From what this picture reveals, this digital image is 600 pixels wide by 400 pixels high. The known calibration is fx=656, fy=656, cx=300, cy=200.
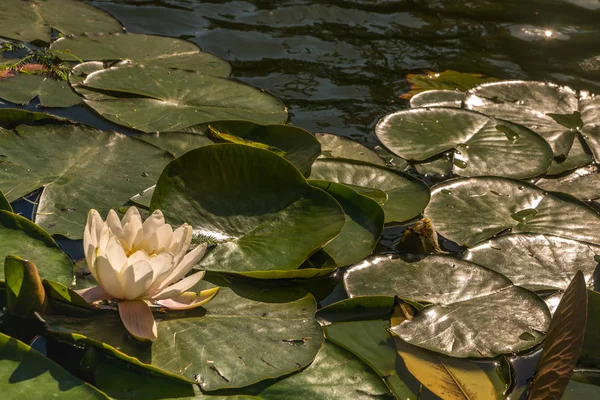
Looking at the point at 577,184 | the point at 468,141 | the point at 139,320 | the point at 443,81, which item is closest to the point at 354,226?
the point at 139,320

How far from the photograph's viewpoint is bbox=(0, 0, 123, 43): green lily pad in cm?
323

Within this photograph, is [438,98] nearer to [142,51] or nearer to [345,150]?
[345,150]

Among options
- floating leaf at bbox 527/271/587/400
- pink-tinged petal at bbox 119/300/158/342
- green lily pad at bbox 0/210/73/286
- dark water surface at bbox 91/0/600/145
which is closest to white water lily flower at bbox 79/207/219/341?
pink-tinged petal at bbox 119/300/158/342

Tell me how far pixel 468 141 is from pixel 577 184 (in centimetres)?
46

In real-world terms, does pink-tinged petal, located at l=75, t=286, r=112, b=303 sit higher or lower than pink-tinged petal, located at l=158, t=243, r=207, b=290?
lower

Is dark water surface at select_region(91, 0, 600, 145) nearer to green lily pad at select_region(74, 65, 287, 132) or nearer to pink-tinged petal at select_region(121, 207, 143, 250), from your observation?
green lily pad at select_region(74, 65, 287, 132)

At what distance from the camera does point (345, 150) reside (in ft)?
8.71

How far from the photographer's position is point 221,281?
177 centimetres

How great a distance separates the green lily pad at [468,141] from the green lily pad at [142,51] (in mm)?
929

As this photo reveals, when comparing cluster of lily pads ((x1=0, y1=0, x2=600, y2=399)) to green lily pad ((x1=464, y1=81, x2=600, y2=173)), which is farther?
green lily pad ((x1=464, y1=81, x2=600, y2=173))

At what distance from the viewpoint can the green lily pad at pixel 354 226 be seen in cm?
200

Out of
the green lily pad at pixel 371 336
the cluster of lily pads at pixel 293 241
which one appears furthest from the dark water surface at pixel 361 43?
the green lily pad at pixel 371 336

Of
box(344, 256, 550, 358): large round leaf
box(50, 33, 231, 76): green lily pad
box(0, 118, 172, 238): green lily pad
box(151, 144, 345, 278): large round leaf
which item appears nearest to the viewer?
box(344, 256, 550, 358): large round leaf

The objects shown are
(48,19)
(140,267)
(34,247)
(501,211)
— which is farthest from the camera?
(48,19)
